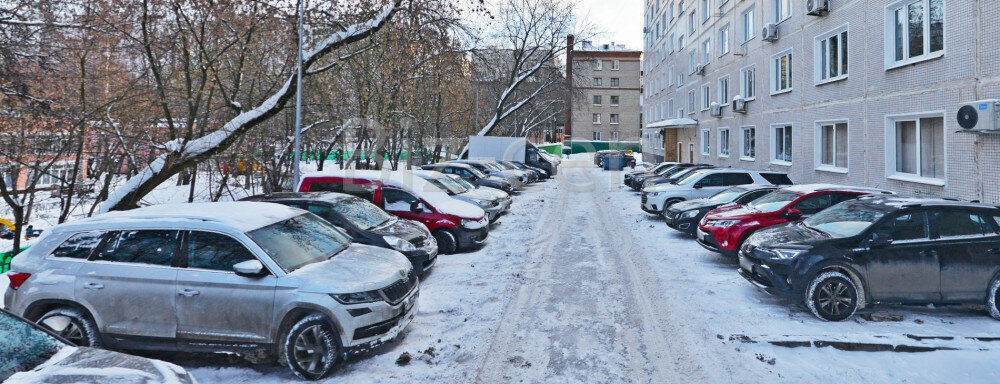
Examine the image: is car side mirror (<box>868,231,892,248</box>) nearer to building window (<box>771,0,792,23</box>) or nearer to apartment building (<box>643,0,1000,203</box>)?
apartment building (<box>643,0,1000,203</box>)

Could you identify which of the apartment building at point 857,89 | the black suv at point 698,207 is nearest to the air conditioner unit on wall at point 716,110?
the apartment building at point 857,89

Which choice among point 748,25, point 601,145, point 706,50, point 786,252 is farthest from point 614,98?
point 786,252

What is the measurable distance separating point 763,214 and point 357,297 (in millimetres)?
7236

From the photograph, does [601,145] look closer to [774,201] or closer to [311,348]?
[774,201]

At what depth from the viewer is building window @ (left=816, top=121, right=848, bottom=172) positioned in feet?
53.4

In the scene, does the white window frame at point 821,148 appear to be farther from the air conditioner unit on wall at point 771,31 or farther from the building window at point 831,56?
the air conditioner unit on wall at point 771,31

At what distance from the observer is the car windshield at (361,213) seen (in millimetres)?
8750

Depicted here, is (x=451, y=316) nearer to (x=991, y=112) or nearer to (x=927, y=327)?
Result: (x=927, y=327)

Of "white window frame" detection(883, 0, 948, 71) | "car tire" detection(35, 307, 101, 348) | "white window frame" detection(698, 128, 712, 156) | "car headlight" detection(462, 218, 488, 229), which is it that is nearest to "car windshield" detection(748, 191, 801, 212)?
"white window frame" detection(883, 0, 948, 71)

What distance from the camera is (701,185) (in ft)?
50.3

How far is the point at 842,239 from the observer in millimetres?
6859

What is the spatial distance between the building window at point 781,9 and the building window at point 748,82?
239 cm

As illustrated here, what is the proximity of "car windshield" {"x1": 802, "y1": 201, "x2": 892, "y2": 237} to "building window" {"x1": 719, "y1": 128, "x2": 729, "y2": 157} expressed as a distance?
20207mm

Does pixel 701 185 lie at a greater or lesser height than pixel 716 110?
lesser
